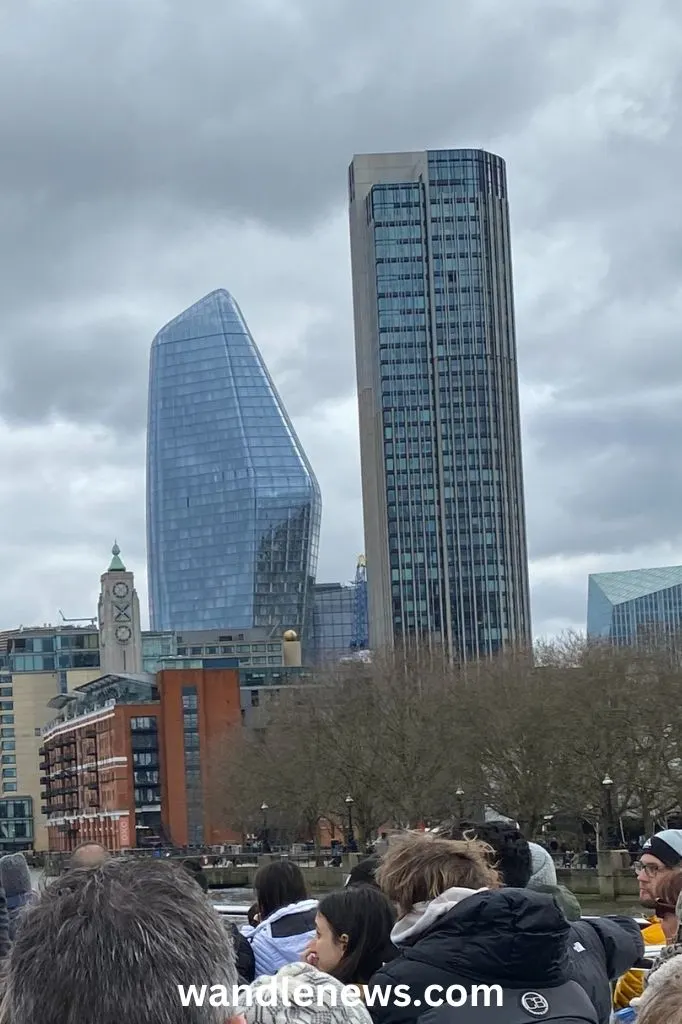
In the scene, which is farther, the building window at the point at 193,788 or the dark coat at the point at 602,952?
the building window at the point at 193,788

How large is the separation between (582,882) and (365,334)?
122m

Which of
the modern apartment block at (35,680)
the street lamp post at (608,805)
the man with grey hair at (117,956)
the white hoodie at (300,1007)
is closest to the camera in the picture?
the man with grey hair at (117,956)

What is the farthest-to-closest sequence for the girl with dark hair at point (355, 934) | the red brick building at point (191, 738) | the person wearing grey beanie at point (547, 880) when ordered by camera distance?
1. the red brick building at point (191, 738)
2. the person wearing grey beanie at point (547, 880)
3. the girl with dark hair at point (355, 934)

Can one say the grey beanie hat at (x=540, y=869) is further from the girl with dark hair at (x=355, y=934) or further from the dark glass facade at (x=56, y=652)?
the dark glass facade at (x=56, y=652)

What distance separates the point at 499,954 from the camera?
4988mm

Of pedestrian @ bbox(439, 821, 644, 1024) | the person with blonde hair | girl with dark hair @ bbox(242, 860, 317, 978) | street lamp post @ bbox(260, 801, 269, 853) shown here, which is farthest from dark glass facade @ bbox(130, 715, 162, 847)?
the person with blonde hair

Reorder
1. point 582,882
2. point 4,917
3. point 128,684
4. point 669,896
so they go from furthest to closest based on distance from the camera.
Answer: point 128,684
point 582,882
point 4,917
point 669,896

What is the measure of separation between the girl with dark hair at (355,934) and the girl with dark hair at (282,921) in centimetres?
173

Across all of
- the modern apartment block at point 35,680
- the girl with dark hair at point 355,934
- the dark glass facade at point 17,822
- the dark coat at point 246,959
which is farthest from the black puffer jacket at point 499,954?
the modern apartment block at point 35,680

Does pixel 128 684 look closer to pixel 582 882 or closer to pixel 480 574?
pixel 480 574

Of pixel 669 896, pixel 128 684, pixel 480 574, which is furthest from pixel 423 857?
pixel 480 574

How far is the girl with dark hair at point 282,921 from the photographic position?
8.07 m

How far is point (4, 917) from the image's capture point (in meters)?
7.96

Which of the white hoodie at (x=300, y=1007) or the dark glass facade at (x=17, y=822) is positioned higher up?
the white hoodie at (x=300, y=1007)
